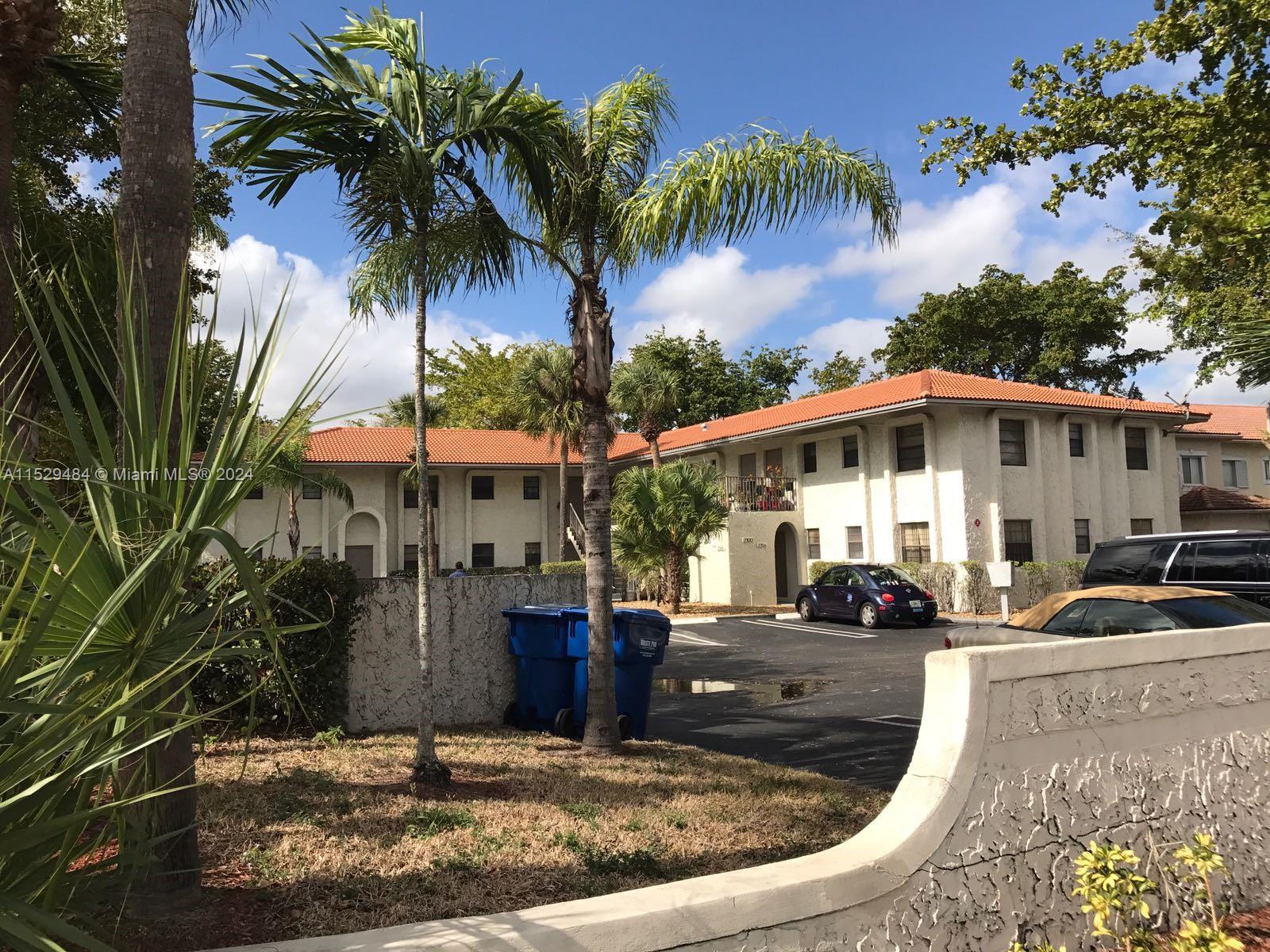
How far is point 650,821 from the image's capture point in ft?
21.1

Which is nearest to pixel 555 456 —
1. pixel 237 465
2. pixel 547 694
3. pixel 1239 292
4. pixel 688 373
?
pixel 688 373

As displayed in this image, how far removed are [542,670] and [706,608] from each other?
19.7 meters

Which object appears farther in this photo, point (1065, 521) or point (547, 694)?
point (1065, 521)

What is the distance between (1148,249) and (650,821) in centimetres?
2325

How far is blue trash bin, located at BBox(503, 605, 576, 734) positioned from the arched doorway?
24.0 metres

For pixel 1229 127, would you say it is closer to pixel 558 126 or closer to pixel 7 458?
pixel 558 126

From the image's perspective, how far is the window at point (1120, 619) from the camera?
9.69 meters

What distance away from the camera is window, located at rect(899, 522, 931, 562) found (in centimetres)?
2891

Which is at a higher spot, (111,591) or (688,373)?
(688,373)

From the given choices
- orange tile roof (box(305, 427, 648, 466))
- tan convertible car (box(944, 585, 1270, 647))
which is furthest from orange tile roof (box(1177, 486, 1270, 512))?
tan convertible car (box(944, 585, 1270, 647))

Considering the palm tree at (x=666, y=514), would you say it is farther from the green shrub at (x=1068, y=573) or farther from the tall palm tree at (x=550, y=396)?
the green shrub at (x=1068, y=573)

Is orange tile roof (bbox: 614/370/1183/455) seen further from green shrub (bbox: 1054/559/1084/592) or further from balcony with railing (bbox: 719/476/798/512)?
green shrub (bbox: 1054/559/1084/592)

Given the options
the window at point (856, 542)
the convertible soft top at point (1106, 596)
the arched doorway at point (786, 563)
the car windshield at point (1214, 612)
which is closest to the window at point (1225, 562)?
A: the convertible soft top at point (1106, 596)

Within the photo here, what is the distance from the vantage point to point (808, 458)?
108 feet
